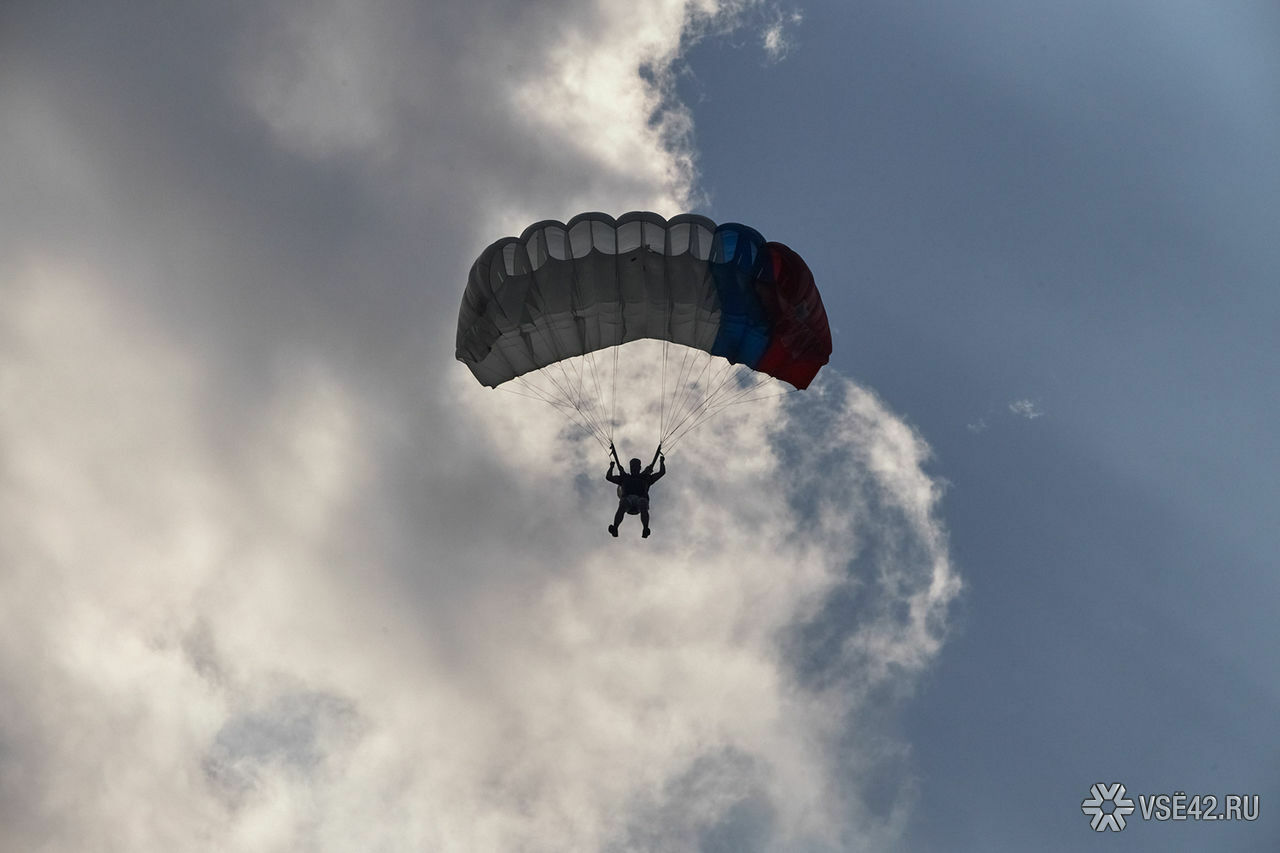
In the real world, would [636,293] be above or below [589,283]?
above

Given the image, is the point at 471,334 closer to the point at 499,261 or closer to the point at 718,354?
the point at 499,261

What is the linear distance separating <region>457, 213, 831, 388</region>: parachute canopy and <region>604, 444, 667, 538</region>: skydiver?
350 cm

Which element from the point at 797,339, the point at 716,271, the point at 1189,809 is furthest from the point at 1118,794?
the point at 716,271

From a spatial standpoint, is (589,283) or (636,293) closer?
(589,283)

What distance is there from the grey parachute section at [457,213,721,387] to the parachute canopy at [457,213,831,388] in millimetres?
27

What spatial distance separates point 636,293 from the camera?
29.0 meters

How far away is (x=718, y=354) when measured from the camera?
1200 inches

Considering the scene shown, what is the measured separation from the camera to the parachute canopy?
2848cm

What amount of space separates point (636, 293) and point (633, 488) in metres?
5.41

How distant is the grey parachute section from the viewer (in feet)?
93.4

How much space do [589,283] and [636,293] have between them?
132 centimetres

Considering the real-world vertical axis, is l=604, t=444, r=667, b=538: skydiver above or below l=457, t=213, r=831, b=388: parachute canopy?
below

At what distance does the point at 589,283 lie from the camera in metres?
28.7

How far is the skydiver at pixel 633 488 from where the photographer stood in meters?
29.5
